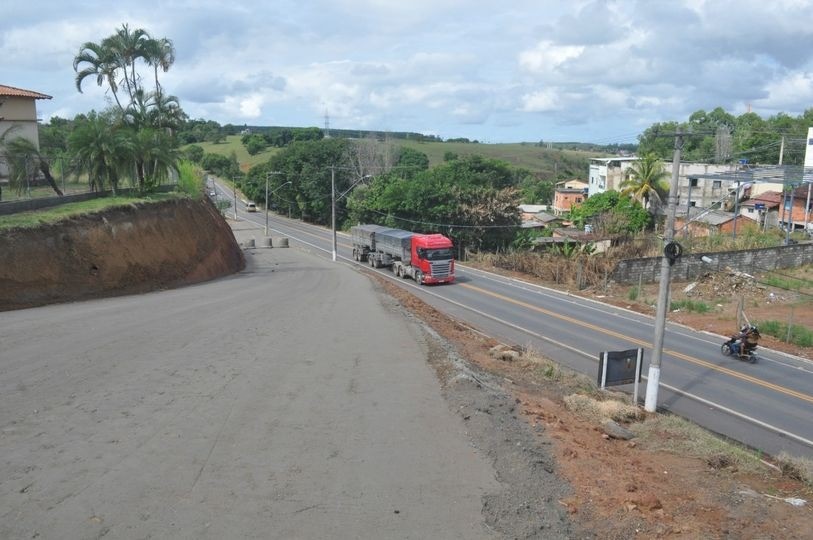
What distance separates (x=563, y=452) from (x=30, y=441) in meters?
8.30

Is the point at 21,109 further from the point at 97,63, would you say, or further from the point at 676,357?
the point at 676,357

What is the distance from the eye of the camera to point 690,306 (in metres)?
33.9

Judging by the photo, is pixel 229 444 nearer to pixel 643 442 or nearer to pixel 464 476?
pixel 464 476

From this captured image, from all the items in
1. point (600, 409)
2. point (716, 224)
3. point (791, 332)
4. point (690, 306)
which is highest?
point (716, 224)

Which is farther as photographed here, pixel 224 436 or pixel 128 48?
pixel 128 48

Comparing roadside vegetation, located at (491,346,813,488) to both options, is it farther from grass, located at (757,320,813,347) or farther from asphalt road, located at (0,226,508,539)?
grass, located at (757,320,813,347)

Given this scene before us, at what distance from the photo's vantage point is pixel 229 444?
9945mm

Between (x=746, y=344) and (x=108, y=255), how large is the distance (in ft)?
80.6

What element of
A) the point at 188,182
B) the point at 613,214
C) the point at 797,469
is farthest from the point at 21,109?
the point at 613,214

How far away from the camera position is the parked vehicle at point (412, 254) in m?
41.8

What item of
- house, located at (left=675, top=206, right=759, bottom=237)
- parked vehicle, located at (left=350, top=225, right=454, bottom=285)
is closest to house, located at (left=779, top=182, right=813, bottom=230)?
house, located at (left=675, top=206, right=759, bottom=237)

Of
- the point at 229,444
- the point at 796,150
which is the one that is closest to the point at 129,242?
the point at 229,444

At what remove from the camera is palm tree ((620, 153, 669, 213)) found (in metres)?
63.8

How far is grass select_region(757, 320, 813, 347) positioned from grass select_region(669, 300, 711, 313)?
13.6ft
